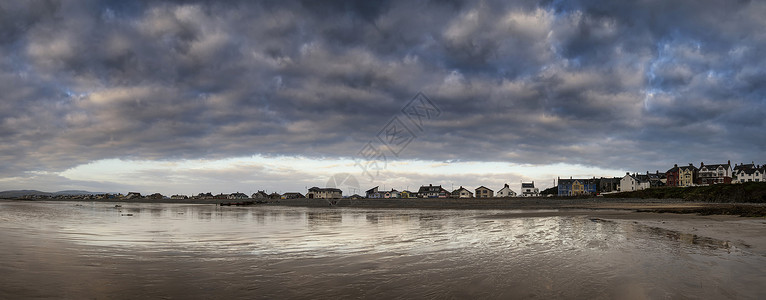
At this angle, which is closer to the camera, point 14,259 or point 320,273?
point 320,273

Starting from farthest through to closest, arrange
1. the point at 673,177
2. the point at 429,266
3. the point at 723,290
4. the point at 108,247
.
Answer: the point at 673,177, the point at 108,247, the point at 429,266, the point at 723,290

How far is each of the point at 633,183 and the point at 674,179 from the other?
11298 mm

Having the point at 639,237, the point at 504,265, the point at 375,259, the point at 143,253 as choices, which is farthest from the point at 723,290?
the point at 143,253

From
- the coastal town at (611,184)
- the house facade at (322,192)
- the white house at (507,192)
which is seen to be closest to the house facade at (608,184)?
the coastal town at (611,184)

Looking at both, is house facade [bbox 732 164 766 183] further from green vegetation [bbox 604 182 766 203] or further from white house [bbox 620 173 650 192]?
green vegetation [bbox 604 182 766 203]

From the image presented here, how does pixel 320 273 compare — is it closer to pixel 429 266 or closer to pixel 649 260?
pixel 429 266

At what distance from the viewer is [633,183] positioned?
112 meters

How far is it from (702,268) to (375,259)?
315 inches

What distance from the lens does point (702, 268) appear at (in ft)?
30.6

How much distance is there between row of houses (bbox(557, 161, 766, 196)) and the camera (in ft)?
329

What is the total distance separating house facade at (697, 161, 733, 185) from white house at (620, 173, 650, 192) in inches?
478

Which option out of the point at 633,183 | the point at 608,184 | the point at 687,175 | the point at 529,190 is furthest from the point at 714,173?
the point at 529,190

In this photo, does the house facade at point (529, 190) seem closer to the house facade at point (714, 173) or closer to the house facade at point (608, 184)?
the house facade at point (608, 184)

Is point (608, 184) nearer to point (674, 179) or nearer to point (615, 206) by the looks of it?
point (674, 179)
